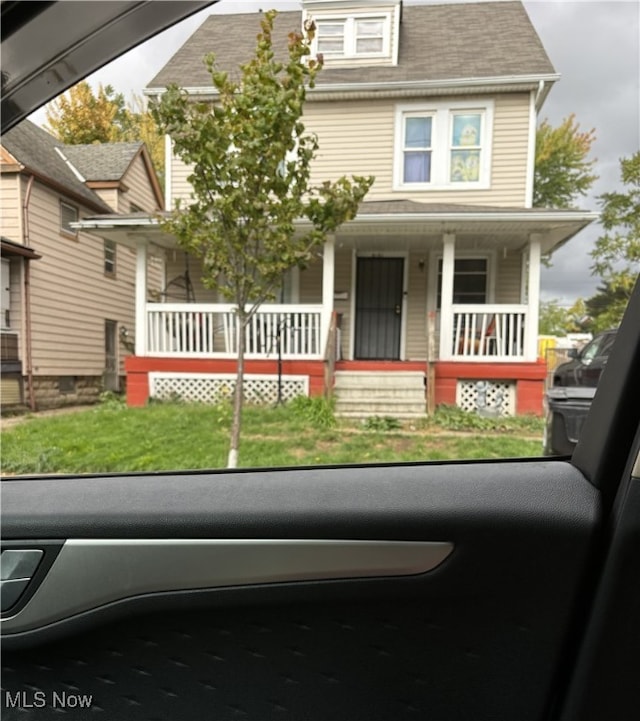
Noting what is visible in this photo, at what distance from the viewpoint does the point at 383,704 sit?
0.97m

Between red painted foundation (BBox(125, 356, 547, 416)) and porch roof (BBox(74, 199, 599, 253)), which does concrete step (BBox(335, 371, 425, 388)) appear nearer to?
red painted foundation (BBox(125, 356, 547, 416))

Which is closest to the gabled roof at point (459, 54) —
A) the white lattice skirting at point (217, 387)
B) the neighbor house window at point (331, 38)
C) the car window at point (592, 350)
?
the neighbor house window at point (331, 38)

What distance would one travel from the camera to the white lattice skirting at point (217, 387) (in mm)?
7414

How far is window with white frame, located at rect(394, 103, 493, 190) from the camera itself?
27.2ft

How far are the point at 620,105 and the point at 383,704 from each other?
1607 mm

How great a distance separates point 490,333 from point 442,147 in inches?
130

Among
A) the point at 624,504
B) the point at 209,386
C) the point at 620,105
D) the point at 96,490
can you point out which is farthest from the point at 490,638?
the point at 209,386

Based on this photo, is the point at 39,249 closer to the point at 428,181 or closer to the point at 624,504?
the point at 428,181

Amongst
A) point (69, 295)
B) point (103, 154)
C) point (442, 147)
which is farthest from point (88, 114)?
point (442, 147)

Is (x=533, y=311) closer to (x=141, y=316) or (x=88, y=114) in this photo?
(x=141, y=316)

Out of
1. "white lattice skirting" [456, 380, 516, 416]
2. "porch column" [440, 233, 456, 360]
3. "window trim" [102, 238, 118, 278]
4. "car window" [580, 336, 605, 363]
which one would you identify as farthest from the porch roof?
"car window" [580, 336, 605, 363]

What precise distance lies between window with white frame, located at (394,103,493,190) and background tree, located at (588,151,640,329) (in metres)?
7.19

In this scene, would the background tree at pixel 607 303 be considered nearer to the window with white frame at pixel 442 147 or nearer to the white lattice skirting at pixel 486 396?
the white lattice skirting at pixel 486 396

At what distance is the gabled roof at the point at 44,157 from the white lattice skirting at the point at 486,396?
581 cm
